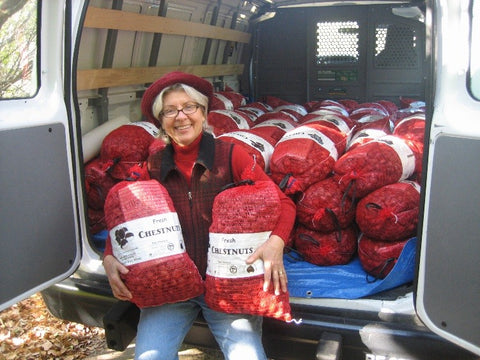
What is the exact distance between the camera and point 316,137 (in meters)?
3.06

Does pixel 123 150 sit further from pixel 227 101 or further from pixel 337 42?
pixel 337 42

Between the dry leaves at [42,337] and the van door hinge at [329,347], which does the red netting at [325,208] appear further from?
the dry leaves at [42,337]

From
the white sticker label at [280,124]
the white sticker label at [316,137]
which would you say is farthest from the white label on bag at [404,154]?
the white sticker label at [280,124]

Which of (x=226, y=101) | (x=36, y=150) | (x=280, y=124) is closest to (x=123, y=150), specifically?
(x=36, y=150)

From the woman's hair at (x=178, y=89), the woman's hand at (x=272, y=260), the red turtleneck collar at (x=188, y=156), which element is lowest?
the woman's hand at (x=272, y=260)

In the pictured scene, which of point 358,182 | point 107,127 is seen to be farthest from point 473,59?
point 107,127

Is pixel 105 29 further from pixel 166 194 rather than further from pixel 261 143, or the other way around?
pixel 166 194

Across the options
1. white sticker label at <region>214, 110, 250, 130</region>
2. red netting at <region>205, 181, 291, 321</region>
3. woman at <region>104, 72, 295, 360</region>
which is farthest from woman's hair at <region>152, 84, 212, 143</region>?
white sticker label at <region>214, 110, 250, 130</region>

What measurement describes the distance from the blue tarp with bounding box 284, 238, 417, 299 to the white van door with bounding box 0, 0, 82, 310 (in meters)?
1.12

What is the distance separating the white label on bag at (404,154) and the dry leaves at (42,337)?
2.27 m

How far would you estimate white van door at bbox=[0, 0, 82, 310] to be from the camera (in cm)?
197

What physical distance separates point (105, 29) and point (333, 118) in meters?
1.84

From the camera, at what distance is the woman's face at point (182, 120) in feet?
7.19

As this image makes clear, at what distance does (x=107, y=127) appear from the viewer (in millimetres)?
3551
